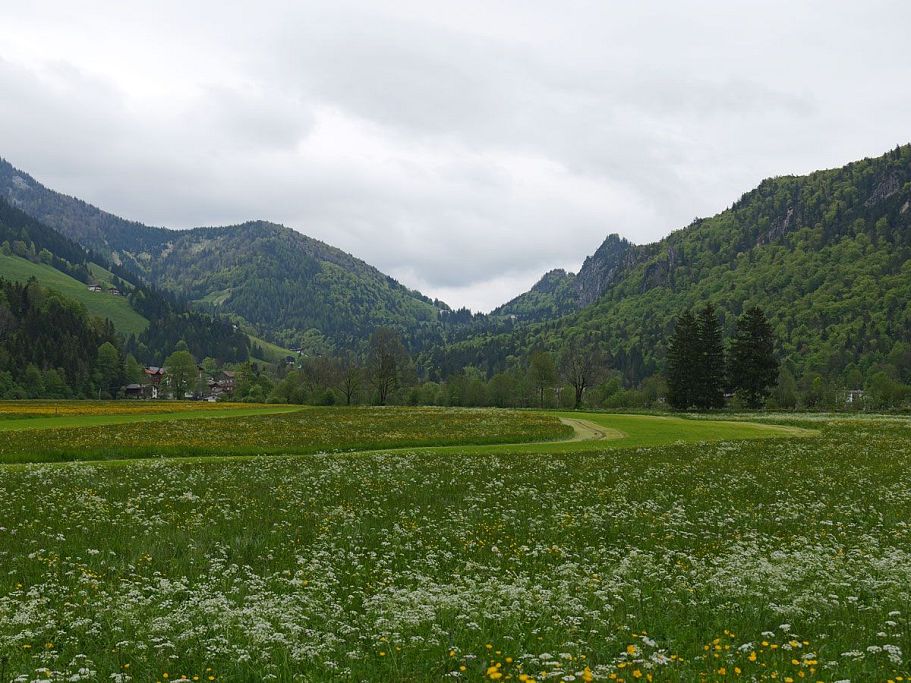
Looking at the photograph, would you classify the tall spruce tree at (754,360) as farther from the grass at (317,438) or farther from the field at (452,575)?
the field at (452,575)

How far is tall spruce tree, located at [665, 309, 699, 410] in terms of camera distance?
354 feet

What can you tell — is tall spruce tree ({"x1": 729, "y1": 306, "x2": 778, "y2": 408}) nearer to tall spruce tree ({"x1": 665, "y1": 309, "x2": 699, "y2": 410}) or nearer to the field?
tall spruce tree ({"x1": 665, "y1": 309, "x2": 699, "y2": 410})

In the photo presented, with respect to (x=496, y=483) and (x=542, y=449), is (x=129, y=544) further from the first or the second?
(x=542, y=449)

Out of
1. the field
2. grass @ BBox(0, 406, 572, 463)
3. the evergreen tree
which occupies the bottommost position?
grass @ BBox(0, 406, 572, 463)

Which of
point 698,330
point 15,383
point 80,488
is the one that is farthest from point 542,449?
point 15,383

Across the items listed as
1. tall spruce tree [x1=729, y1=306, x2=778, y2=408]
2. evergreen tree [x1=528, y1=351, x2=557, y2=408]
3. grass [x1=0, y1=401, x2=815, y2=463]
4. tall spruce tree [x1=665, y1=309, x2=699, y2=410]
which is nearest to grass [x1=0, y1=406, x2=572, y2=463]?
grass [x1=0, y1=401, x2=815, y2=463]

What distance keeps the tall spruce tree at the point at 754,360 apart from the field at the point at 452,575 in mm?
81989

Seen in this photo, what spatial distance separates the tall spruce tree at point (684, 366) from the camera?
4250 inches

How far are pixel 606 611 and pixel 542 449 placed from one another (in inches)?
1374

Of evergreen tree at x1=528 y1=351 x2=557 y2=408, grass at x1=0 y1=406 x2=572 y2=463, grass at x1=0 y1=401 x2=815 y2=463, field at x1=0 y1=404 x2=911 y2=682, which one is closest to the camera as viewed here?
field at x1=0 y1=404 x2=911 y2=682

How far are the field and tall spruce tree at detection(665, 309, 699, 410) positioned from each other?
3157 inches

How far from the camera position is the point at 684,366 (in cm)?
10869

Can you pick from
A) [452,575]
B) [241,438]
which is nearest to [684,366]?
[241,438]

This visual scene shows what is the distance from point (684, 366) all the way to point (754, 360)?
11618mm
